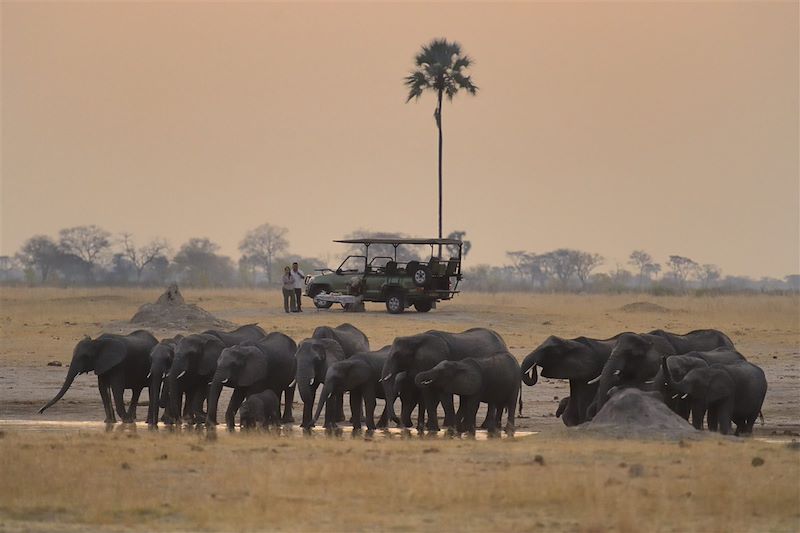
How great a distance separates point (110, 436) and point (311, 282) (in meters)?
30.3

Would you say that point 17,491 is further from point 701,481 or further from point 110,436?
point 701,481

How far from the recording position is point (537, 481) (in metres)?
18.1

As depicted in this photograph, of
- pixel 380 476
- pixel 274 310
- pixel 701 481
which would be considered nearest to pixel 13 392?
pixel 380 476

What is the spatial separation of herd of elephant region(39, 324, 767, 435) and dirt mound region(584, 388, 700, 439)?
133 cm

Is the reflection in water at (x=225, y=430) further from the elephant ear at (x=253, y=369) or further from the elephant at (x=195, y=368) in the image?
the elephant ear at (x=253, y=369)

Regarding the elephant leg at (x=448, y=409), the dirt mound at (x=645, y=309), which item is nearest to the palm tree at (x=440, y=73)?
the dirt mound at (x=645, y=309)

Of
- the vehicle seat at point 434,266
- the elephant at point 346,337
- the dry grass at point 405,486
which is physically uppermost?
the vehicle seat at point 434,266

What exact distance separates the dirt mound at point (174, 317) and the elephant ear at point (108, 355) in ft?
51.7

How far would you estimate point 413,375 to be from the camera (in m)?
26.0

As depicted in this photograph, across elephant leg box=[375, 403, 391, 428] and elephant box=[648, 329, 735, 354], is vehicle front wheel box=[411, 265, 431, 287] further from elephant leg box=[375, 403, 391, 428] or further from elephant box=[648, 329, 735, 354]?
elephant leg box=[375, 403, 391, 428]

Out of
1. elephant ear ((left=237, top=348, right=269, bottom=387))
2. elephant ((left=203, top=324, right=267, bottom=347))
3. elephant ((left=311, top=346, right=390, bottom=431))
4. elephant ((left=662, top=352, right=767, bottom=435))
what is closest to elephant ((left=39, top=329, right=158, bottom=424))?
elephant ((left=203, top=324, right=267, bottom=347))

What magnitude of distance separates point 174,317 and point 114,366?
17.7 metres

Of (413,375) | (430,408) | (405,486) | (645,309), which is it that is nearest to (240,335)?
(413,375)

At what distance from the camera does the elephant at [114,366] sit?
2803 centimetres
